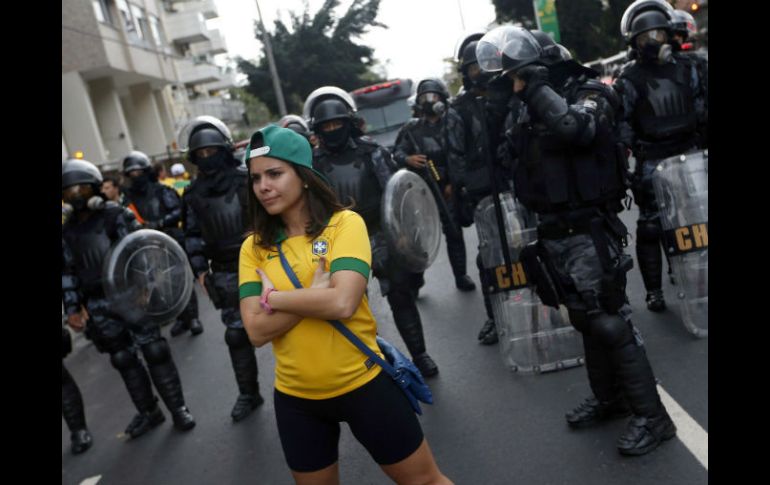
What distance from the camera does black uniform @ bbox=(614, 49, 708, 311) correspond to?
16.4ft

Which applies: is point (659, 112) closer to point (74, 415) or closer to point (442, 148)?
point (442, 148)

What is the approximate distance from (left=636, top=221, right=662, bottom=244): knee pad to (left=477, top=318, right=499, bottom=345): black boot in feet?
4.14

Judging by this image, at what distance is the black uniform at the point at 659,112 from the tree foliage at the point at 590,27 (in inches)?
1030

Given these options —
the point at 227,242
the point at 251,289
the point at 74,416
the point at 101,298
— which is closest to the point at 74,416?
the point at 74,416

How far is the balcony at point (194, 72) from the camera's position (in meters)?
43.0

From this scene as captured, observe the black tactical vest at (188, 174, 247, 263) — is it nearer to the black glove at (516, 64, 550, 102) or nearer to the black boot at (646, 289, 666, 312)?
the black glove at (516, 64, 550, 102)

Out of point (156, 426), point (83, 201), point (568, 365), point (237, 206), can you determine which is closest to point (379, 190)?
point (237, 206)

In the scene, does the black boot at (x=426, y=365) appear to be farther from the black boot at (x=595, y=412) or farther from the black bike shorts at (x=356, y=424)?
the black bike shorts at (x=356, y=424)

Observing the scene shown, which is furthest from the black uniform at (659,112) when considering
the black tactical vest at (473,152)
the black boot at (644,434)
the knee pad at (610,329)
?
the black boot at (644,434)

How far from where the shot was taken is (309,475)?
2488 millimetres

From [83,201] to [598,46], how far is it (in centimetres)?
2867

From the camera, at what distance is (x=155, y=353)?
5.23m

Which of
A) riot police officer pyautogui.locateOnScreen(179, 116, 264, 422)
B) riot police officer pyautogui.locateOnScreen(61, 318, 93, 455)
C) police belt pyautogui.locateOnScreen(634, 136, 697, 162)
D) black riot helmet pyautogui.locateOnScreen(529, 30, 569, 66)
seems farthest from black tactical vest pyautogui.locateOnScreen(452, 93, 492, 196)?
riot police officer pyautogui.locateOnScreen(61, 318, 93, 455)
